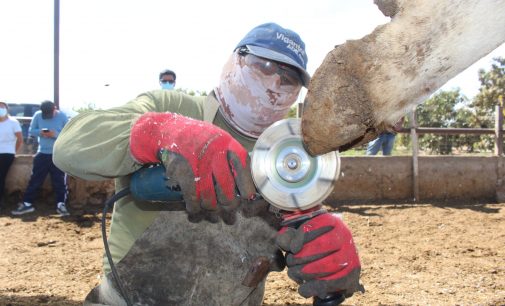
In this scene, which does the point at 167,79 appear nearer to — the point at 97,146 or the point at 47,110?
the point at 47,110

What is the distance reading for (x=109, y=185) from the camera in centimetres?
723

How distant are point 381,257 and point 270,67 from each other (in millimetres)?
3447

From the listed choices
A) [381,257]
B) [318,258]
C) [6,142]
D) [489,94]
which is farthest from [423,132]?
[489,94]

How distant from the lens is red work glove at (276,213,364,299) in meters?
1.58

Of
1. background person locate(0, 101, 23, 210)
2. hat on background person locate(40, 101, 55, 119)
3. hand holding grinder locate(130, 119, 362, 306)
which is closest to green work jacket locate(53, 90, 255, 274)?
hand holding grinder locate(130, 119, 362, 306)

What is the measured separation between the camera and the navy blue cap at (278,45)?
1.98 meters

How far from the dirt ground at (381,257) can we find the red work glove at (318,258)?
84.6 inches

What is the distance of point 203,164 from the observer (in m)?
1.42

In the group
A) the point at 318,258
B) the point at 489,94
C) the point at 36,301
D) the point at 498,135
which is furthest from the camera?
the point at 489,94

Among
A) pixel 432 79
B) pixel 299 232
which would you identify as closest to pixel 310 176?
pixel 299 232

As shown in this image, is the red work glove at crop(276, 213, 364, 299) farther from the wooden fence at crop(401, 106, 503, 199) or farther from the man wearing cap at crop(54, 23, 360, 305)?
the wooden fence at crop(401, 106, 503, 199)

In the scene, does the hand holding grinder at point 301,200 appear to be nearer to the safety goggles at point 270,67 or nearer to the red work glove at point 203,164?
the red work glove at point 203,164

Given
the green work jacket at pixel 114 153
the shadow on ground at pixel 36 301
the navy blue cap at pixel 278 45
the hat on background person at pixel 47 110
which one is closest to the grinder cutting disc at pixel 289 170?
the green work jacket at pixel 114 153

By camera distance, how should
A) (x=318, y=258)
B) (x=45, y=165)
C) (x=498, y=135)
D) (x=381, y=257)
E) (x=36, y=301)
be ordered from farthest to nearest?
(x=498, y=135)
(x=45, y=165)
(x=381, y=257)
(x=36, y=301)
(x=318, y=258)
